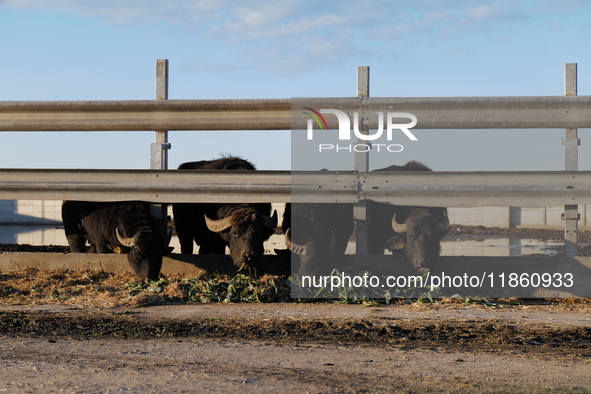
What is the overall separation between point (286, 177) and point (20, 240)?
18336 millimetres

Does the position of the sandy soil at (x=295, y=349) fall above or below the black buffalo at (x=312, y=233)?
below

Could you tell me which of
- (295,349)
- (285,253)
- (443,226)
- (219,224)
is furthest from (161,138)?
(295,349)

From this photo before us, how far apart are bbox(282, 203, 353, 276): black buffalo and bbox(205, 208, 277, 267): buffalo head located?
1.18ft

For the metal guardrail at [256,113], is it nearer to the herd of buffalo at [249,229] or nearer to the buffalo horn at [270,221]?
the herd of buffalo at [249,229]

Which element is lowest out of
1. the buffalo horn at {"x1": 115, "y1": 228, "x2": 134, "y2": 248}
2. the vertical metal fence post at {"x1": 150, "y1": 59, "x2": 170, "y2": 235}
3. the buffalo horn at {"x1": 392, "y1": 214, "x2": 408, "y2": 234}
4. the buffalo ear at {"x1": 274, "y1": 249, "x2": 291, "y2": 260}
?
the buffalo ear at {"x1": 274, "y1": 249, "x2": 291, "y2": 260}

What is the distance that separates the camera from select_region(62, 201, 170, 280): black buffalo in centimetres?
834

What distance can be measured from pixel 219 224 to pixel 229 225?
0.24m

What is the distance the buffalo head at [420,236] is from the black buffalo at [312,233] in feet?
2.80

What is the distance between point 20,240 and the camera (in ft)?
76.3

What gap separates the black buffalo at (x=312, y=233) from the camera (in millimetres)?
7809

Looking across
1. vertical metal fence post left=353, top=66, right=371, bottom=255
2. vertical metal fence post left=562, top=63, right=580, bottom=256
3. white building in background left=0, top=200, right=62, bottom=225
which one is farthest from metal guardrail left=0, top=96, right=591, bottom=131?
white building in background left=0, top=200, right=62, bottom=225

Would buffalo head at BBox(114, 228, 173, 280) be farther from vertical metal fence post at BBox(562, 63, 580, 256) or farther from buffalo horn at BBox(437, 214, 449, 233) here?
vertical metal fence post at BBox(562, 63, 580, 256)

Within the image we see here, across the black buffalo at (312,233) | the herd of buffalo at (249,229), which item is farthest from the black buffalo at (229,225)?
the black buffalo at (312,233)

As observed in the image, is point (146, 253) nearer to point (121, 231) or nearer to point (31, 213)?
point (121, 231)
